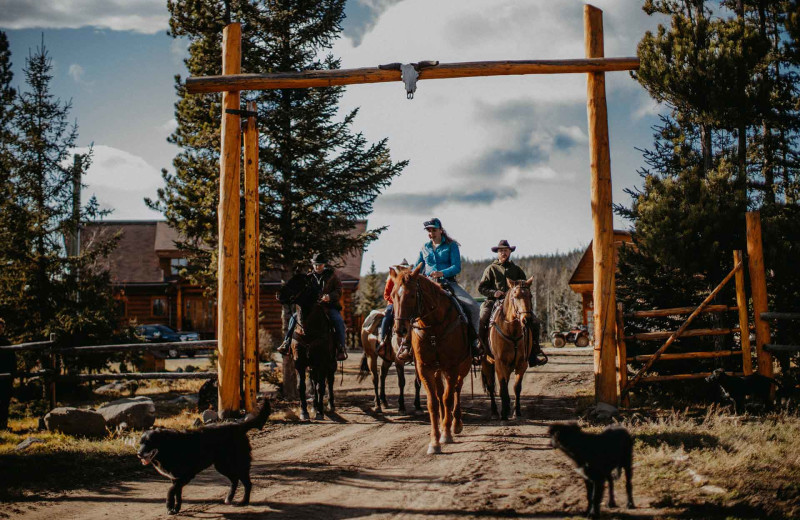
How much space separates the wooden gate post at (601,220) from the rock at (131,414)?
7.86m

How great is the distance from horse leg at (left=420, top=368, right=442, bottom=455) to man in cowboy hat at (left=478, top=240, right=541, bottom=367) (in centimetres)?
290

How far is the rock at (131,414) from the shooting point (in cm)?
1027

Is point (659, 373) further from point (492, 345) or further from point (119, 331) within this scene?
point (119, 331)

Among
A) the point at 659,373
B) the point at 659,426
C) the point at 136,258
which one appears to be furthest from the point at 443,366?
the point at 136,258

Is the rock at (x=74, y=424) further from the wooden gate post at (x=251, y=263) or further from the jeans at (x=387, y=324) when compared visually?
the jeans at (x=387, y=324)

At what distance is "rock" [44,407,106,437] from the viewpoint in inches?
383

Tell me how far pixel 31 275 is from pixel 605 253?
1238 centimetres

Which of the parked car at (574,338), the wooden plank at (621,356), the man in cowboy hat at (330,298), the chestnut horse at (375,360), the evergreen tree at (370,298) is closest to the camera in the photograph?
the wooden plank at (621,356)

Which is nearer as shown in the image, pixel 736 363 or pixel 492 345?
pixel 492 345

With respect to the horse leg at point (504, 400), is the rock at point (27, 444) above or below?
below

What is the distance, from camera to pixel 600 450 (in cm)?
504

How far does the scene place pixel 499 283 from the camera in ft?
36.7

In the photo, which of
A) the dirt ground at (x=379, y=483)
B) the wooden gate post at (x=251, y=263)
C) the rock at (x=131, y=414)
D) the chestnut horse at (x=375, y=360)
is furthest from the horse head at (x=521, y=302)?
the rock at (x=131, y=414)

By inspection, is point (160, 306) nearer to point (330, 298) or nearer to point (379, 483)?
point (330, 298)
